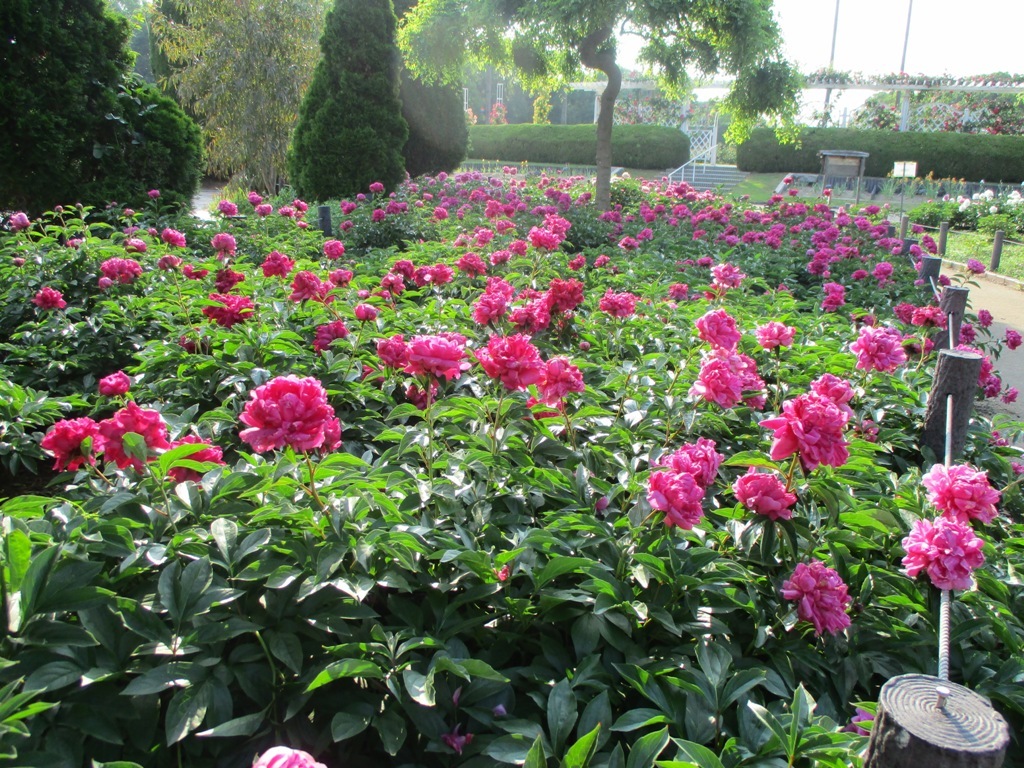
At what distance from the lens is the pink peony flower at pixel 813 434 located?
4.76 ft

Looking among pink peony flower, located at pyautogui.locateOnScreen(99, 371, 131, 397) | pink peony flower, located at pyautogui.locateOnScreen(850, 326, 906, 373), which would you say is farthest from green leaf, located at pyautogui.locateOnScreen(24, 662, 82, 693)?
pink peony flower, located at pyautogui.locateOnScreen(850, 326, 906, 373)

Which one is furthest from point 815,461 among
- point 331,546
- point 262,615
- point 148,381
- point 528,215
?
point 528,215

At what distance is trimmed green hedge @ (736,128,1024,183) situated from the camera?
24.1 m

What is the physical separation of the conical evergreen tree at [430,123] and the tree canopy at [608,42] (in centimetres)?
233

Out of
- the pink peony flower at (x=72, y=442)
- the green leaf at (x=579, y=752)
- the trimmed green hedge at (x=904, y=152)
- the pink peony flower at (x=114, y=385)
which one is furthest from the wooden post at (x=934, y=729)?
the trimmed green hedge at (x=904, y=152)

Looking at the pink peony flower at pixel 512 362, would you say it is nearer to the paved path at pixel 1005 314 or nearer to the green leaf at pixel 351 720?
the green leaf at pixel 351 720

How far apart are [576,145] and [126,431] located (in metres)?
27.6

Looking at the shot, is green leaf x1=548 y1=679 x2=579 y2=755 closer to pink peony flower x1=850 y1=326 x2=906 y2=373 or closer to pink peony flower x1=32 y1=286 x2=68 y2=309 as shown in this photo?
pink peony flower x1=850 y1=326 x2=906 y2=373

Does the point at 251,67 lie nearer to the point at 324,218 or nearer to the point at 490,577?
the point at 324,218

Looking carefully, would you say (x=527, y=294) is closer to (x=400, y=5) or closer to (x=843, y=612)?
(x=843, y=612)

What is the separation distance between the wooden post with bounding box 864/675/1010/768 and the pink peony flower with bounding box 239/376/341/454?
1.00 meters

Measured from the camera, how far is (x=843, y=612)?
4.70 ft

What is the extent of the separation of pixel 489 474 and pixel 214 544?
0.65m

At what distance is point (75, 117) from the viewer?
6.32m
